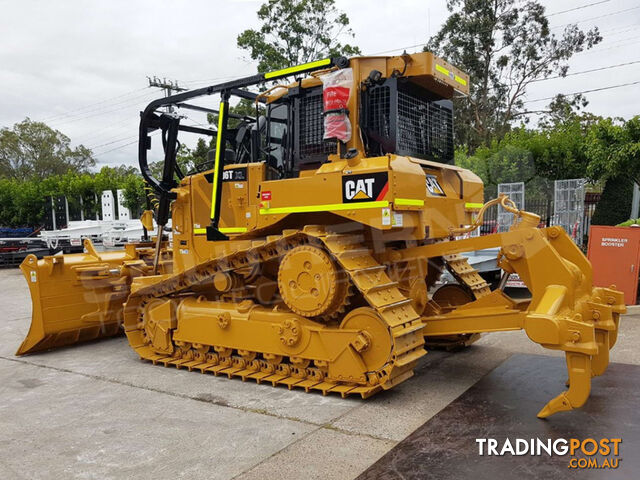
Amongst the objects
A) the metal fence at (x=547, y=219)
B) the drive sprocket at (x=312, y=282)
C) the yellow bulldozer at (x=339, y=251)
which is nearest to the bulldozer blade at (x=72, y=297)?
the yellow bulldozer at (x=339, y=251)

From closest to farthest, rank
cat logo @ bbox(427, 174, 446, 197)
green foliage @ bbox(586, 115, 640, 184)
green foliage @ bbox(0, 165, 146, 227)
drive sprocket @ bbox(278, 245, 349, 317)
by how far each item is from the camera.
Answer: drive sprocket @ bbox(278, 245, 349, 317) < cat logo @ bbox(427, 174, 446, 197) < green foliage @ bbox(586, 115, 640, 184) < green foliage @ bbox(0, 165, 146, 227)

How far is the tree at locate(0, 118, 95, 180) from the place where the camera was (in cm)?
5272

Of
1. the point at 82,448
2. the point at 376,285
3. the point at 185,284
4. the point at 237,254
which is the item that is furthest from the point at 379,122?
the point at 82,448

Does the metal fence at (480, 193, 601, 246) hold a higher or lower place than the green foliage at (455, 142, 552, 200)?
lower

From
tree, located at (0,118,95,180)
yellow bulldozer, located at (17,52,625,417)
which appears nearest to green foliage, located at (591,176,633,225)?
yellow bulldozer, located at (17,52,625,417)

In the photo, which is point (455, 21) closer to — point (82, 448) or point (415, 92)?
point (415, 92)

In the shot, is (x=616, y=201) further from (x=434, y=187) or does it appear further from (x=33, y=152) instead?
(x=33, y=152)

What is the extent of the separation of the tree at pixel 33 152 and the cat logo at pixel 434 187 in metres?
54.4

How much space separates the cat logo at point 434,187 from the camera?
18.0ft

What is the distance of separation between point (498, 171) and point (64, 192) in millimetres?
27300

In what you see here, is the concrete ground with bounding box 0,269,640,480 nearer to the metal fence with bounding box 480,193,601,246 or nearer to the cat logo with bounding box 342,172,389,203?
the cat logo with bounding box 342,172,389,203

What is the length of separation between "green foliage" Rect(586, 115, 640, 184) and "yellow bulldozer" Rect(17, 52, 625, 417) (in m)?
8.38

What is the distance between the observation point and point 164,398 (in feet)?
17.2

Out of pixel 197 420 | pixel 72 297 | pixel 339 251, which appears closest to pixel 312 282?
pixel 339 251
